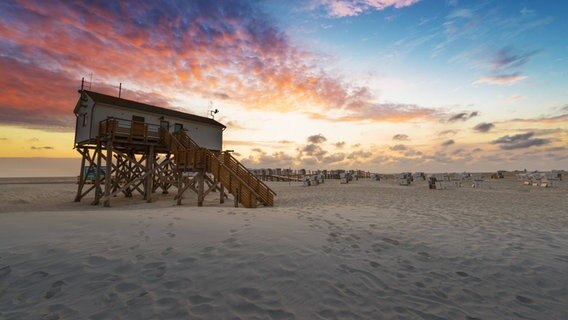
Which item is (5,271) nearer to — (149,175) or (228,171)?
(228,171)

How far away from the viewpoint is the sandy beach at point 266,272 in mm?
3510

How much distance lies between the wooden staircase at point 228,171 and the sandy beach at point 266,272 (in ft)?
22.9

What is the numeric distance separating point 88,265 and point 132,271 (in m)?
0.82

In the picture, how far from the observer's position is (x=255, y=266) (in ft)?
15.3

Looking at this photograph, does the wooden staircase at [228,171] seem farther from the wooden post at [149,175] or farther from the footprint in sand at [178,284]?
the footprint in sand at [178,284]

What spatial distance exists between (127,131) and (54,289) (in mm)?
17021

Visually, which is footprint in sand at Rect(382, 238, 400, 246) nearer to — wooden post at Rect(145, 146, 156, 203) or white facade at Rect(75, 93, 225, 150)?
wooden post at Rect(145, 146, 156, 203)

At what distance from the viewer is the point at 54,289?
374 cm

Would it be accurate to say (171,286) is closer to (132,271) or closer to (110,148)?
(132,271)

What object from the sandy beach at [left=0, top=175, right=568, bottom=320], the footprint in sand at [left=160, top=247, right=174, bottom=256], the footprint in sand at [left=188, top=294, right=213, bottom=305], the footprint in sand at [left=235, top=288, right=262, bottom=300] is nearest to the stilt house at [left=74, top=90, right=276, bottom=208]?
the sandy beach at [left=0, top=175, right=568, bottom=320]

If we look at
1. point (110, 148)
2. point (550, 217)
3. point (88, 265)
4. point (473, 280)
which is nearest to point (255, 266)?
point (88, 265)

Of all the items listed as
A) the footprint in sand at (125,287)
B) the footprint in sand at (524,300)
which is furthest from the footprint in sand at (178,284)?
the footprint in sand at (524,300)

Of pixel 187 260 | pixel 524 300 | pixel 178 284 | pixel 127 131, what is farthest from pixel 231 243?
pixel 127 131

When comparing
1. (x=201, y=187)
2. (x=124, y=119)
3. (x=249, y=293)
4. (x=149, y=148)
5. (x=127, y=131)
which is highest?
(x=124, y=119)
